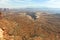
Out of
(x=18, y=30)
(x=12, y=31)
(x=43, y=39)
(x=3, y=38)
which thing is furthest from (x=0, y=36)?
(x=43, y=39)

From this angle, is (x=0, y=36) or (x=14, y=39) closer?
(x=0, y=36)

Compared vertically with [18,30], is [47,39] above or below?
below

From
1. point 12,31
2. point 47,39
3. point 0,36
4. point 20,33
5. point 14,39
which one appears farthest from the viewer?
point 47,39

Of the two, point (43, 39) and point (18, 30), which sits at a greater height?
point (18, 30)

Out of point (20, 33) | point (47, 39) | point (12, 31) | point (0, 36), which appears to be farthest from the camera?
point (47, 39)

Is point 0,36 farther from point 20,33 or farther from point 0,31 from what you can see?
point 20,33

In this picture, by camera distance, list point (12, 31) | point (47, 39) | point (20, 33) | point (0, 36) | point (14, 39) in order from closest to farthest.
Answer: point (0, 36)
point (14, 39)
point (12, 31)
point (20, 33)
point (47, 39)

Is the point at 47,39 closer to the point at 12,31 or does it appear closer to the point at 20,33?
the point at 20,33

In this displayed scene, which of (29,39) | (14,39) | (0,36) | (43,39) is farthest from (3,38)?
(43,39)

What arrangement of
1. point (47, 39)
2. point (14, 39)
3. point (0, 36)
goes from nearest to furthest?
1. point (0, 36)
2. point (14, 39)
3. point (47, 39)
